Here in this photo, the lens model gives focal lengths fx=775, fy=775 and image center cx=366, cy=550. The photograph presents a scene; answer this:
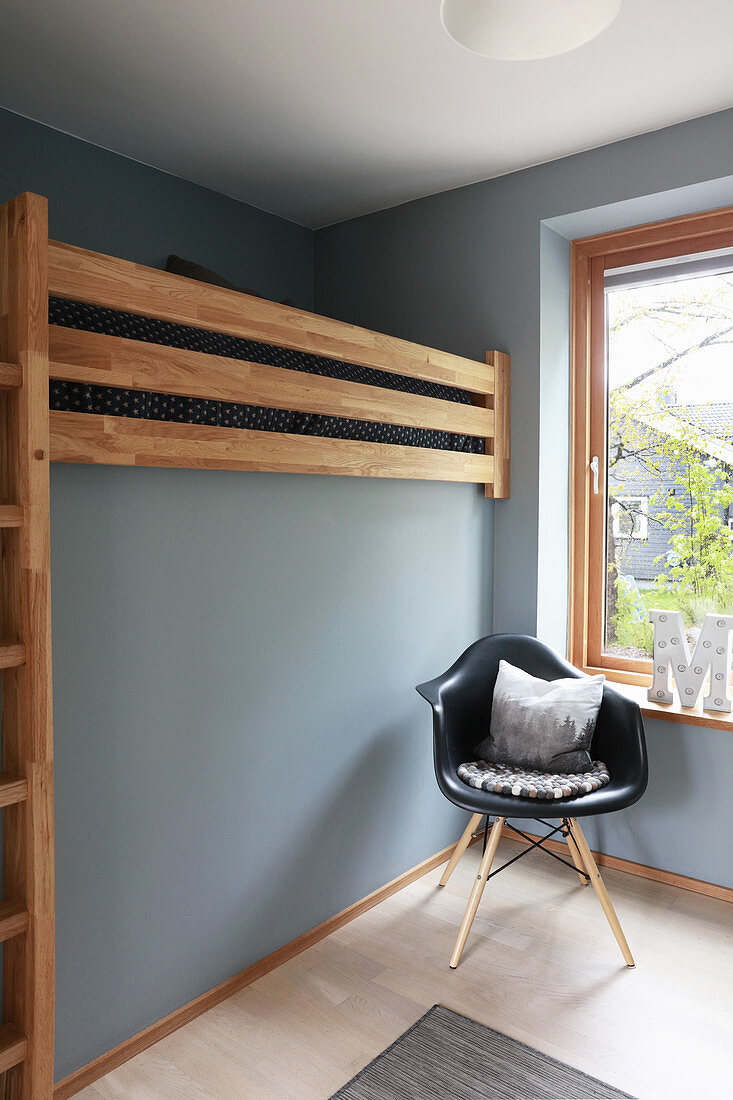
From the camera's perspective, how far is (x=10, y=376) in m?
1.45

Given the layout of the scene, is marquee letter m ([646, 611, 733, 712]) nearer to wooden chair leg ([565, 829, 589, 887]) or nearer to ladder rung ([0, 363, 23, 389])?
wooden chair leg ([565, 829, 589, 887])

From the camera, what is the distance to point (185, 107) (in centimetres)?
239

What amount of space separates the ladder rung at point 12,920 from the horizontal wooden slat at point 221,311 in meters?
1.22

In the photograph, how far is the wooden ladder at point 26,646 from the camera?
1.46 metres

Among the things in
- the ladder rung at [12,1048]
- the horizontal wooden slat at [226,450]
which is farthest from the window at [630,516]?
the ladder rung at [12,1048]

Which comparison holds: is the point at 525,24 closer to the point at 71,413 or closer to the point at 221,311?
the point at 221,311

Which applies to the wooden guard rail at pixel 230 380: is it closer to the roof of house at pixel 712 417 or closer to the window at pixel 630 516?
the window at pixel 630 516

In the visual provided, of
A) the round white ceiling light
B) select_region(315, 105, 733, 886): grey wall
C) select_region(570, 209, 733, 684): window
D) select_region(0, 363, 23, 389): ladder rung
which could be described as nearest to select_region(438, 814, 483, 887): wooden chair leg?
select_region(315, 105, 733, 886): grey wall

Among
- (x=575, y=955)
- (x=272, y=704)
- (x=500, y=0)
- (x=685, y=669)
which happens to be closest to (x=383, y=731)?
(x=272, y=704)

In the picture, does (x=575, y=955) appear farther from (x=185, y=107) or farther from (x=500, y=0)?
(x=185, y=107)

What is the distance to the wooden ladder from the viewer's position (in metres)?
1.46

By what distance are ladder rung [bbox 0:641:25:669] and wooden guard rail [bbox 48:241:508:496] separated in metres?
0.38

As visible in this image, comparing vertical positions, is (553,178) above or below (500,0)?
above

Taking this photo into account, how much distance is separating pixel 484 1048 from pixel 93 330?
190 cm
